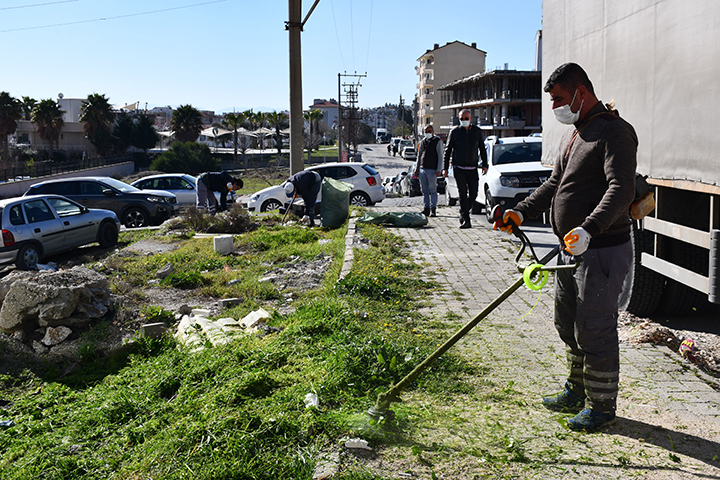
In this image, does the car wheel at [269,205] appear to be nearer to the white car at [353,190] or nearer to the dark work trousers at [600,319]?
the white car at [353,190]

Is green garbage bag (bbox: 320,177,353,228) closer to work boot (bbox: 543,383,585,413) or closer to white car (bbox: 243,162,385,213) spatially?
white car (bbox: 243,162,385,213)

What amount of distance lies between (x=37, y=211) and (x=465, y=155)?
8738mm

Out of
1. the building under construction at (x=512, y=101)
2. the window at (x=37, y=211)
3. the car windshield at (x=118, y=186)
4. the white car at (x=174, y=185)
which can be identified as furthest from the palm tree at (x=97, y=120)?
the window at (x=37, y=211)

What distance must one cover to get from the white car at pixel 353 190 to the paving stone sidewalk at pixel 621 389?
1175 cm

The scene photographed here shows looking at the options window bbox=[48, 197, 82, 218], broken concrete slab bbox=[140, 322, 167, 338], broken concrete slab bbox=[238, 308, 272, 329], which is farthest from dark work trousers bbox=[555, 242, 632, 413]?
window bbox=[48, 197, 82, 218]

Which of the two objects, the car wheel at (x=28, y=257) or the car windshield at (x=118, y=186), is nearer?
the car wheel at (x=28, y=257)

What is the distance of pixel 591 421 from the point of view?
346 cm

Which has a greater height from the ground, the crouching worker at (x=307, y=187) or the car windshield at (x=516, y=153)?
the car windshield at (x=516, y=153)

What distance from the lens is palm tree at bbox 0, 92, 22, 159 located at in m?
59.8

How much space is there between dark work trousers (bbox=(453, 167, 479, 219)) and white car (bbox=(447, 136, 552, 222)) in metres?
0.49

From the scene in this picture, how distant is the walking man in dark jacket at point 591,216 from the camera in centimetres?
331

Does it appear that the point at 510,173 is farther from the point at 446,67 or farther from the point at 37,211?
the point at 446,67

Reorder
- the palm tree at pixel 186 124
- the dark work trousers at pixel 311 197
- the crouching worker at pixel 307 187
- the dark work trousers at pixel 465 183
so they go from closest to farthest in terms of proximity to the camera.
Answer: the dark work trousers at pixel 465 183
the crouching worker at pixel 307 187
the dark work trousers at pixel 311 197
the palm tree at pixel 186 124

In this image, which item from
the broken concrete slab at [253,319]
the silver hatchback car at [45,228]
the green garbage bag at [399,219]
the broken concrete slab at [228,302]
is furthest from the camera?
the green garbage bag at [399,219]
